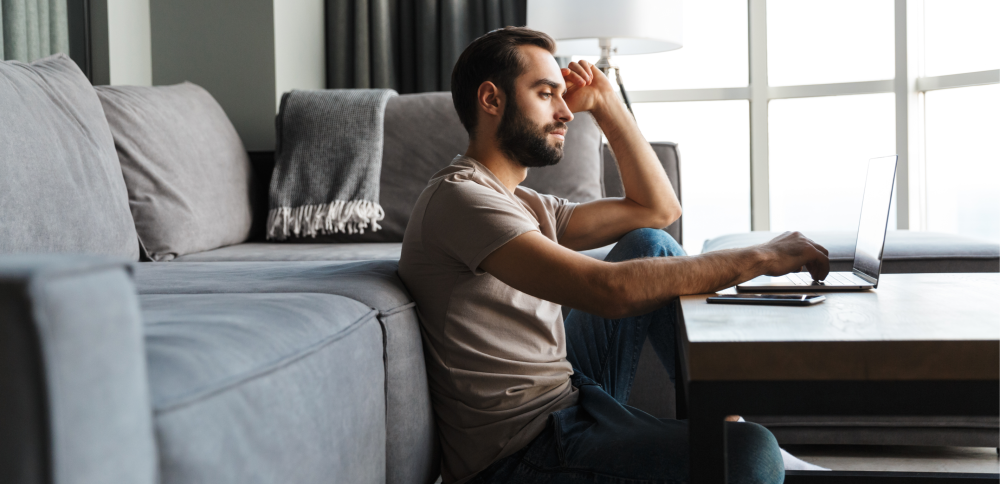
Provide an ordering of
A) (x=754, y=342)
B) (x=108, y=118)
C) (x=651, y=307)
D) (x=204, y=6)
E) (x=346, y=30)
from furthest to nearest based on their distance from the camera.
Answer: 1. (x=346, y=30)
2. (x=204, y=6)
3. (x=108, y=118)
4. (x=651, y=307)
5. (x=754, y=342)

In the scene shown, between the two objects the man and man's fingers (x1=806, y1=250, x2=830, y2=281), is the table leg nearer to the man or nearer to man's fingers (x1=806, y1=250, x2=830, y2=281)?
the man

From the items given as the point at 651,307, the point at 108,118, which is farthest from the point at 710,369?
the point at 108,118

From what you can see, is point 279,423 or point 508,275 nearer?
point 279,423

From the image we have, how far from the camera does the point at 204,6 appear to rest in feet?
8.71

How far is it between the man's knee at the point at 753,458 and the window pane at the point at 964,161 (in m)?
3.13

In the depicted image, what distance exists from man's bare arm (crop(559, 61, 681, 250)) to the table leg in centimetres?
88

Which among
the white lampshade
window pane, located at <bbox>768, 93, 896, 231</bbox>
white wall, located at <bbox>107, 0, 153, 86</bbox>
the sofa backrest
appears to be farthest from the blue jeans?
window pane, located at <bbox>768, 93, 896, 231</bbox>

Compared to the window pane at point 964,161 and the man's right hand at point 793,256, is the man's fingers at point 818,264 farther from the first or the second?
→ the window pane at point 964,161

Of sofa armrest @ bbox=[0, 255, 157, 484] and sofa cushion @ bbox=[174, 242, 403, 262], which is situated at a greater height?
sofa armrest @ bbox=[0, 255, 157, 484]

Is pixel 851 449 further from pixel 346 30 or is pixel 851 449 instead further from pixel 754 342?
pixel 346 30

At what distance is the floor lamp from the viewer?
251 cm

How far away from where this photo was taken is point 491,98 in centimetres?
125

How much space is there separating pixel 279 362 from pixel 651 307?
1.57 feet

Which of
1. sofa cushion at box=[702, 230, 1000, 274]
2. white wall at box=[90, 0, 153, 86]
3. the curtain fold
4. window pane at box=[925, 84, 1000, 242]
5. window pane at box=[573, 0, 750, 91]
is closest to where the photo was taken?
sofa cushion at box=[702, 230, 1000, 274]
